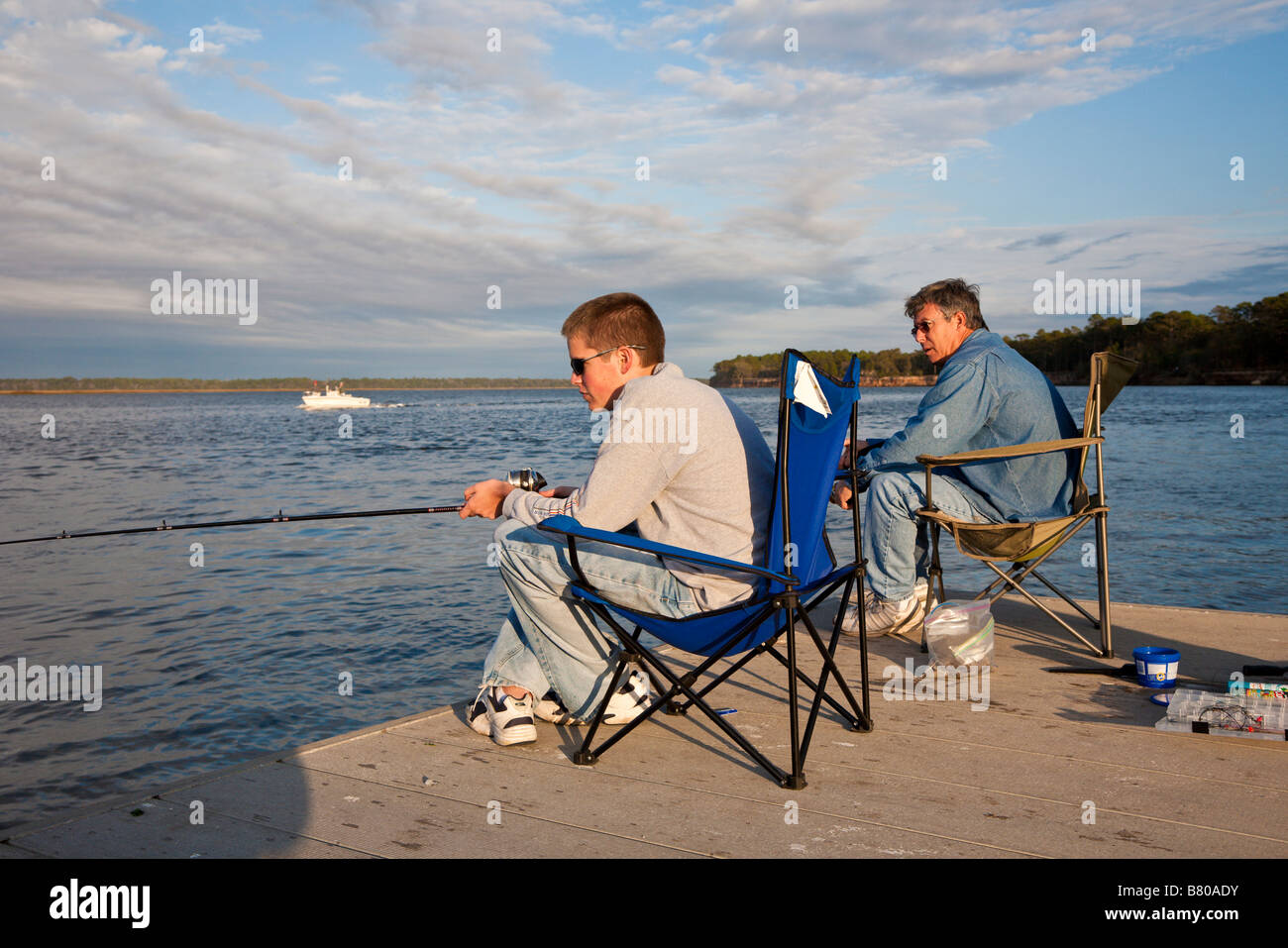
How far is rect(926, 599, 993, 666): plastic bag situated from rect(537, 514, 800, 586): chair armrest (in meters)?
1.51

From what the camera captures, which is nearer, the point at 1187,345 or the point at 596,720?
the point at 596,720

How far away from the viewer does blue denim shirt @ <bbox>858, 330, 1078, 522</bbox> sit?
4168mm

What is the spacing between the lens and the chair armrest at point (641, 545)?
2430 mm

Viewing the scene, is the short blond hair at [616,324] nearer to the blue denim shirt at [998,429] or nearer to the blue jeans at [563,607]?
the blue jeans at [563,607]

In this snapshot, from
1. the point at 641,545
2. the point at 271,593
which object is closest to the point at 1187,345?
the point at 271,593

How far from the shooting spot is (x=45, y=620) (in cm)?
704

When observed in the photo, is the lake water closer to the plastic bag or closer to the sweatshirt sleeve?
the plastic bag

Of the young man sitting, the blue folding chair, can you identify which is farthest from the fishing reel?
the blue folding chair

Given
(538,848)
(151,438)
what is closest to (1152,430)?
(538,848)

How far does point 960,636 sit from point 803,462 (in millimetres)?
1599

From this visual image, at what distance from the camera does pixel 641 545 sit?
2.44m

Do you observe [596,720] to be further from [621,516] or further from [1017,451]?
[1017,451]

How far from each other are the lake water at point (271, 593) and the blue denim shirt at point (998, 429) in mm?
2912
